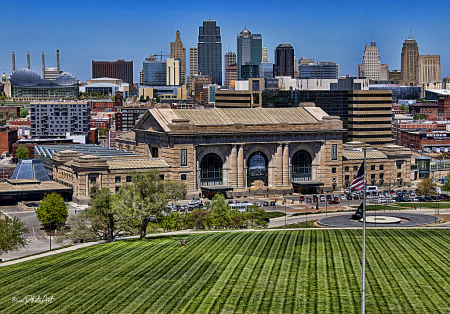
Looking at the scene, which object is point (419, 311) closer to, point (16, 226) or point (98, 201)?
point (98, 201)

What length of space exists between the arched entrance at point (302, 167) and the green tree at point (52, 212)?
5773cm

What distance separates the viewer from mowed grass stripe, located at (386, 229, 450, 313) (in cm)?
6072

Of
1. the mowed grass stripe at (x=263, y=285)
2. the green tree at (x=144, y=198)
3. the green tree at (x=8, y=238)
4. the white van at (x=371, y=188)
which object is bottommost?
the mowed grass stripe at (x=263, y=285)

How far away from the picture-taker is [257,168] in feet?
500

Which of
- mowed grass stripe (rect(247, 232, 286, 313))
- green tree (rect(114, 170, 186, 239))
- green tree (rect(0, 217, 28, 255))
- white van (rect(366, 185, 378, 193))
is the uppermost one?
green tree (rect(114, 170, 186, 239))

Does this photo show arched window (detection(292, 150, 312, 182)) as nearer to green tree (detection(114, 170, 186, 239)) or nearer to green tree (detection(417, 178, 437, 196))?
green tree (detection(417, 178, 437, 196))

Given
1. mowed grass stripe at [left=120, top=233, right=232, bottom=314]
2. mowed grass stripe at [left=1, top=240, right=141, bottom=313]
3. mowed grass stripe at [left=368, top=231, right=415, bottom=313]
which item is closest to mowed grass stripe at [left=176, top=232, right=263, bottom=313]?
mowed grass stripe at [left=120, top=233, right=232, bottom=314]

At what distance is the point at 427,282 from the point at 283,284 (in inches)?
505

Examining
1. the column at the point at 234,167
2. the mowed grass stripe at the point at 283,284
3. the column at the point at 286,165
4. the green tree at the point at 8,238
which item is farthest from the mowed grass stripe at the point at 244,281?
the column at the point at 286,165

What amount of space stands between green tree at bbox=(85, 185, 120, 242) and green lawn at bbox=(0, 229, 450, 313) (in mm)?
3259

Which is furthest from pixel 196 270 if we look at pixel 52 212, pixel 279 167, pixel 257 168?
pixel 279 167

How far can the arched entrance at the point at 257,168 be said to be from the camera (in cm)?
15188

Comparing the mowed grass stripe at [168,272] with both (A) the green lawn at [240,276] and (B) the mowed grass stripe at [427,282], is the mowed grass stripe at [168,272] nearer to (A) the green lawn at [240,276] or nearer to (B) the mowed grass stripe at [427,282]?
(A) the green lawn at [240,276]

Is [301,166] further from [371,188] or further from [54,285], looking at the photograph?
[54,285]
